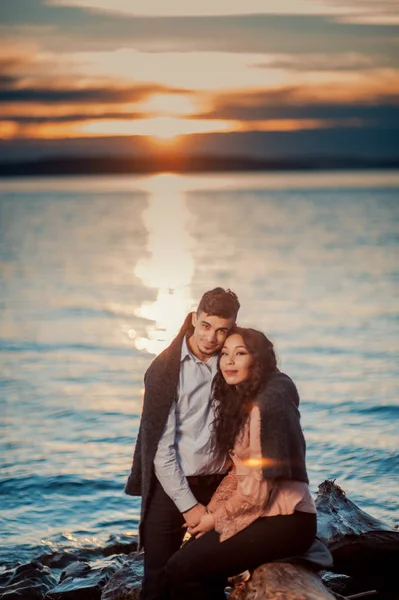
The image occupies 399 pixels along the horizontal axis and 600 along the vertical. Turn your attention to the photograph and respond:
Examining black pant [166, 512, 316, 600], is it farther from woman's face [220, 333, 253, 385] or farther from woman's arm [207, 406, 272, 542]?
woman's face [220, 333, 253, 385]

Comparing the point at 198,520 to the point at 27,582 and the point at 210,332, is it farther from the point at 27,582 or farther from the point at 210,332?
the point at 27,582

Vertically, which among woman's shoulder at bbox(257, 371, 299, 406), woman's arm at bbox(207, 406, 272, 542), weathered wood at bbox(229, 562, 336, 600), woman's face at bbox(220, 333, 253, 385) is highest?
woman's face at bbox(220, 333, 253, 385)

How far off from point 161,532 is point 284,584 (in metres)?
0.96

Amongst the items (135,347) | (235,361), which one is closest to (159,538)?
(235,361)

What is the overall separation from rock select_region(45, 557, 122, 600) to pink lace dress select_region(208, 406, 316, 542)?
2.91 meters

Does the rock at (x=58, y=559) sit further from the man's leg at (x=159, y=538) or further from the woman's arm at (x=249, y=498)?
the woman's arm at (x=249, y=498)

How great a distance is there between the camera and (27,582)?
389 inches

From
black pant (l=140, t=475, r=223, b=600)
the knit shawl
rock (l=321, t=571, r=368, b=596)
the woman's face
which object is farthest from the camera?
rock (l=321, t=571, r=368, b=596)

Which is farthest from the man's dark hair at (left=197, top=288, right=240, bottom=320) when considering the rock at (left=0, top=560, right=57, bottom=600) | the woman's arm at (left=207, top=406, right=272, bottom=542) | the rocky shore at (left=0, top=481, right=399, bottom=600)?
the rock at (left=0, top=560, right=57, bottom=600)

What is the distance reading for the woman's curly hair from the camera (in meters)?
6.80

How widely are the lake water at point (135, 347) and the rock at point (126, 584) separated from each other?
304 centimetres

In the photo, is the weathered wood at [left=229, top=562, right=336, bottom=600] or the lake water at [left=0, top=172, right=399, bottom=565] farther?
the lake water at [left=0, top=172, right=399, bottom=565]

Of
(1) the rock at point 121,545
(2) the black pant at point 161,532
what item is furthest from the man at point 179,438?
(1) the rock at point 121,545

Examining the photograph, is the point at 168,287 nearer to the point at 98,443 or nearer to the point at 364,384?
the point at 364,384
